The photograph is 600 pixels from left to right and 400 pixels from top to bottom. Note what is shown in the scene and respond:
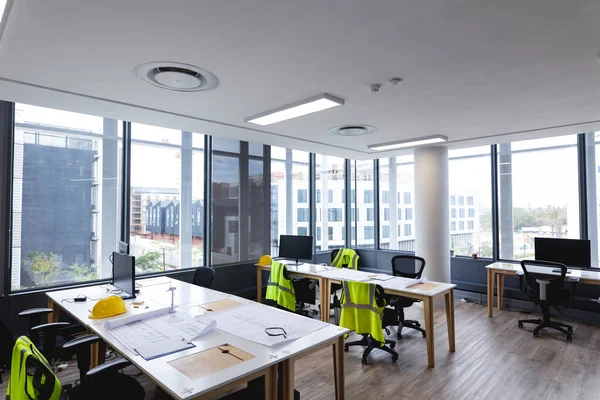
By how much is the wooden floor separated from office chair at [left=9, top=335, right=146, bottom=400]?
1.01 m

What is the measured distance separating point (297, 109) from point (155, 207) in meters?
2.78

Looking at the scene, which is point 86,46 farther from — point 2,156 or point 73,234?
point 73,234

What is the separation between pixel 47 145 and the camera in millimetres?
4082

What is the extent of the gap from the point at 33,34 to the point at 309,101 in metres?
2.16

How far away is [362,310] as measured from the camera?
3.50 m

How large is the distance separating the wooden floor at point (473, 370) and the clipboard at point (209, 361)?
1.29m

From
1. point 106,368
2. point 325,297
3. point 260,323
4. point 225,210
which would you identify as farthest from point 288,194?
point 106,368

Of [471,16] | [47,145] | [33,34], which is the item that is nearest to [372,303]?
[471,16]

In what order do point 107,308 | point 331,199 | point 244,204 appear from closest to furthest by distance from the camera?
point 107,308 → point 244,204 → point 331,199

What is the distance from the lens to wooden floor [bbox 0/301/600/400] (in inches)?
118

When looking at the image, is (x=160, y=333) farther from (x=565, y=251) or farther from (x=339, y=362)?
(x=565, y=251)

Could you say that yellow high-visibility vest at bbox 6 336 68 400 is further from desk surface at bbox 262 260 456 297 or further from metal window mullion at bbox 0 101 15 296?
desk surface at bbox 262 260 456 297

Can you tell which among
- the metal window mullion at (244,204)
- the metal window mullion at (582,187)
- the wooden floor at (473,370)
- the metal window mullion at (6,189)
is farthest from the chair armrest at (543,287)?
the metal window mullion at (6,189)

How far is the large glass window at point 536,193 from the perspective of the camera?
549cm
